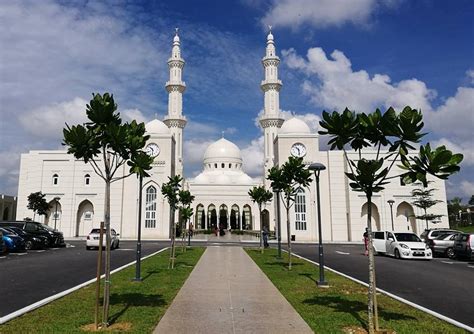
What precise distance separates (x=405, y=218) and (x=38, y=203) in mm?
36264

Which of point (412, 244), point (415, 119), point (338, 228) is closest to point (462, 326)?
point (415, 119)

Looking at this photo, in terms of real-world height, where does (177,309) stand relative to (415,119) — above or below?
below

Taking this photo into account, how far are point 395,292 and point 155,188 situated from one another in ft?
111

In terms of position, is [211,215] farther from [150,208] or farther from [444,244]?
[444,244]

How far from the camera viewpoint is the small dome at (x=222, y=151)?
6656 centimetres

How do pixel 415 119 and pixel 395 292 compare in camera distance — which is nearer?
pixel 415 119

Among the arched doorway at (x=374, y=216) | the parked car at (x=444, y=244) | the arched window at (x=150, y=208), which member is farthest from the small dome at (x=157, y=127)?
the parked car at (x=444, y=244)

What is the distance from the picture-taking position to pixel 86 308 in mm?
7543

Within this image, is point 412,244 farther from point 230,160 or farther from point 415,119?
point 230,160

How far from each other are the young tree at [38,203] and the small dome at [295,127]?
25573mm

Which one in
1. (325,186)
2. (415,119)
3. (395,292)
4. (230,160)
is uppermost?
(230,160)

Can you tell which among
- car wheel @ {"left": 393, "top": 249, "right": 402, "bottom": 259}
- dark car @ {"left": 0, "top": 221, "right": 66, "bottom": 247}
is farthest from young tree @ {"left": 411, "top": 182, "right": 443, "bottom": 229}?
dark car @ {"left": 0, "top": 221, "right": 66, "bottom": 247}

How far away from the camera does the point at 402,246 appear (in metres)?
18.9

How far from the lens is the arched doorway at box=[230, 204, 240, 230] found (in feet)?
188
